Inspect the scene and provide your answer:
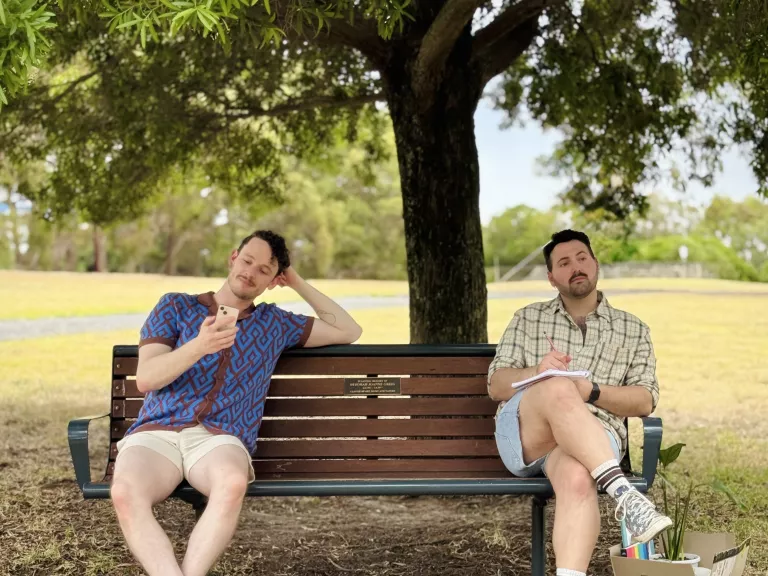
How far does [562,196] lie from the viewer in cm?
996

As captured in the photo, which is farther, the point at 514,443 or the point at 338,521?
the point at 338,521

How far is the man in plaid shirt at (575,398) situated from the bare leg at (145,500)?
4.34ft

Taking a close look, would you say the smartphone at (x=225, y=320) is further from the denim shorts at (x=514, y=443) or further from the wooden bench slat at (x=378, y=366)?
the denim shorts at (x=514, y=443)

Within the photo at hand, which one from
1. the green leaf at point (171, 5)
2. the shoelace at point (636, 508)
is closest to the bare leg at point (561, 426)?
the shoelace at point (636, 508)

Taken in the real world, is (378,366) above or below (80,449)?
above

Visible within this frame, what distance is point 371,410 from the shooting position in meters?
4.62

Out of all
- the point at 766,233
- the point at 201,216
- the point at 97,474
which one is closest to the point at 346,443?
the point at 97,474

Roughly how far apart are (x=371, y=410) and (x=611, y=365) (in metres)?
1.09

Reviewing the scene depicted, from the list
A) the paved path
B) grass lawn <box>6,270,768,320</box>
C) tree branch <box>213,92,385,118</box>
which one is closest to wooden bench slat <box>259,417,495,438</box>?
tree branch <box>213,92,385,118</box>

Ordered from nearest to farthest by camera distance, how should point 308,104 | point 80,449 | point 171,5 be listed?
point 171,5, point 80,449, point 308,104

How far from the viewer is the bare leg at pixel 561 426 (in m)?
3.66

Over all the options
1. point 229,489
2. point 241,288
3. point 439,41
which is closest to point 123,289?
point 439,41

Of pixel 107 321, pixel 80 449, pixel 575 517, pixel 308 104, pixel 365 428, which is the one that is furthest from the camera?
pixel 107 321

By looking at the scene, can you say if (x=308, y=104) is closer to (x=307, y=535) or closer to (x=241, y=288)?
(x=307, y=535)
